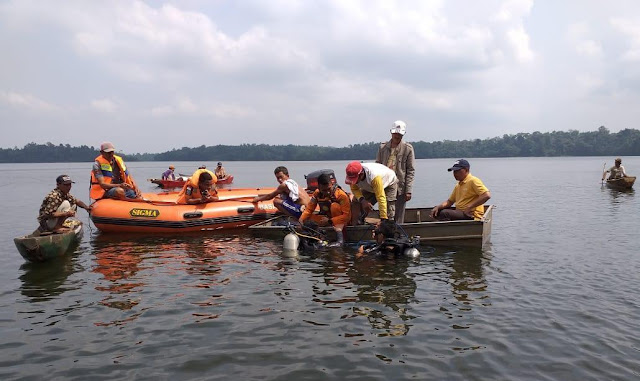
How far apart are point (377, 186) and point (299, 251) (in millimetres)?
2434

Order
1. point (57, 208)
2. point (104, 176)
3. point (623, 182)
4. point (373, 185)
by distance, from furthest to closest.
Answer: point (623, 182) < point (104, 176) < point (57, 208) < point (373, 185)

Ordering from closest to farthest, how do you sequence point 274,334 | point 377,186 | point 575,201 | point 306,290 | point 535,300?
point 274,334, point 535,300, point 306,290, point 377,186, point 575,201

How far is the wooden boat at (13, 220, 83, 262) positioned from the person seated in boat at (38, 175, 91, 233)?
0.80 ft

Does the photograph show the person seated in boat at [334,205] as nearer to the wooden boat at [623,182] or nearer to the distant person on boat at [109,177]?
the distant person on boat at [109,177]

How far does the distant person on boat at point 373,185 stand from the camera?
29.7 ft

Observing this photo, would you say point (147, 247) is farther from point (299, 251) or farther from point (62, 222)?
point (299, 251)

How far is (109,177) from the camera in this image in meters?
13.2

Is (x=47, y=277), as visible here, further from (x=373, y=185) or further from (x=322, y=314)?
(x=373, y=185)

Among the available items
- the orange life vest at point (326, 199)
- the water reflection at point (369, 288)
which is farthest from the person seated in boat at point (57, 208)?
the water reflection at point (369, 288)

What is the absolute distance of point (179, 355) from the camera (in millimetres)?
5023

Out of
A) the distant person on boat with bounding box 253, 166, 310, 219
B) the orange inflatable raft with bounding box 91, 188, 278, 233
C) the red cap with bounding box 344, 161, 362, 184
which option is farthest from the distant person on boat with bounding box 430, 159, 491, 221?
the orange inflatable raft with bounding box 91, 188, 278, 233

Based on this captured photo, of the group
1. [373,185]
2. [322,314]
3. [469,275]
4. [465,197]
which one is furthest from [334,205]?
[322,314]

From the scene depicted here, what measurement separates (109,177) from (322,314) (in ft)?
31.3

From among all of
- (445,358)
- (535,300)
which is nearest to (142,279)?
(445,358)
